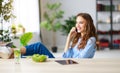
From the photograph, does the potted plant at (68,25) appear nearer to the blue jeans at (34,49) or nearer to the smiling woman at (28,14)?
the smiling woman at (28,14)

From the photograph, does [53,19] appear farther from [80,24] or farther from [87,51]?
[87,51]

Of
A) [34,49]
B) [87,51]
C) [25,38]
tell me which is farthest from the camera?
[34,49]

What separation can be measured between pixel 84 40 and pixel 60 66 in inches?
31.6

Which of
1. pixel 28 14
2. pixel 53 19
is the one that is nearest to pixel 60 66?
pixel 28 14

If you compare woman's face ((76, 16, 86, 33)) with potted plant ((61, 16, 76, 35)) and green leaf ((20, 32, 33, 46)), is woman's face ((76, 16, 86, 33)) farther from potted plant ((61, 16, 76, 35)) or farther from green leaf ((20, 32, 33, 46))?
potted plant ((61, 16, 76, 35))

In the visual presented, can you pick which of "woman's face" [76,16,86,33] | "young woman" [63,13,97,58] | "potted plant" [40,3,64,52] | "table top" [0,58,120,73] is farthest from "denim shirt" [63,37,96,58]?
"potted plant" [40,3,64,52]

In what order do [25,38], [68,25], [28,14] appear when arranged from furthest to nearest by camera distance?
[68,25] → [28,14] → [25,38]

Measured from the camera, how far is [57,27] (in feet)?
26.9

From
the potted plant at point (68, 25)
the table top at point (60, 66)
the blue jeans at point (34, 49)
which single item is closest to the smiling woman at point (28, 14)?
the potted plant at point (68, 25)

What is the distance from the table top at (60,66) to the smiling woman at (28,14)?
498cm

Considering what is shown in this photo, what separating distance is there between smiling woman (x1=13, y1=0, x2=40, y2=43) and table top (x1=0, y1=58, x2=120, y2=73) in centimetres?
498

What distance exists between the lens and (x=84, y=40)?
10.1 feet

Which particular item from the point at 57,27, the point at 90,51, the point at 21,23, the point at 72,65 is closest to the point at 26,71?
the point at 72,65

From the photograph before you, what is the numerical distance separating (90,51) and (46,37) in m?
5.89
